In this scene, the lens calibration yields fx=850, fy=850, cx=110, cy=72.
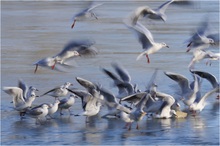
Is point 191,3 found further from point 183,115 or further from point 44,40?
point 44,40

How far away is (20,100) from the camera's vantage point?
44.3 feet

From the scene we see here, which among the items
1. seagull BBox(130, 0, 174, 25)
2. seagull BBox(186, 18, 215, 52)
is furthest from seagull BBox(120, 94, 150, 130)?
seagull BBox(186, 18, 215, 52)

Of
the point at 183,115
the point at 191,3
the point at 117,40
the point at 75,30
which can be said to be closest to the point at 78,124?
the point at 183,115

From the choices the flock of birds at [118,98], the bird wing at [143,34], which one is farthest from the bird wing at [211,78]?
the bird wing at [143,34]

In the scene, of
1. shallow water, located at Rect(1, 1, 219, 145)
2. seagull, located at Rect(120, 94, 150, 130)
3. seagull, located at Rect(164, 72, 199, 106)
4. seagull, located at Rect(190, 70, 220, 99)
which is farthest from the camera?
seagull, located at Rect(190, 70, 220, 99)

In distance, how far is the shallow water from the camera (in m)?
11.8

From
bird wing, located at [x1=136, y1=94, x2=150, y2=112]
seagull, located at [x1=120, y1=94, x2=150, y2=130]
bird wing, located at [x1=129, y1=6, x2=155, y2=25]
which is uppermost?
bird wing, located at [x1=129, y1=6, x2=155, y2=25]

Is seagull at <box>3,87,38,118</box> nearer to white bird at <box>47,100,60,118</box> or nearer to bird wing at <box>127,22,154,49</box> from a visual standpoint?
white bird at <box>47,100,60,118</box>

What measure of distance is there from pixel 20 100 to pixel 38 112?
2.98ft

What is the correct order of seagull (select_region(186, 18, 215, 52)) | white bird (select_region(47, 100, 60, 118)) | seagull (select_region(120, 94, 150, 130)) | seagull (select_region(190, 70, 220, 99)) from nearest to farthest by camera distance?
seagull (select_region(120, 94, 150, 130))
white bird (select_region(47, 100, 60, 118))
seagull (select_region(190, 70, 220, 99))
seagull (select_region(186, 18, 215, 52))

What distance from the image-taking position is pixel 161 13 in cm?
1641

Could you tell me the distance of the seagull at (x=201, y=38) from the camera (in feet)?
53.9

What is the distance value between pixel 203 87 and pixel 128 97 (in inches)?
121

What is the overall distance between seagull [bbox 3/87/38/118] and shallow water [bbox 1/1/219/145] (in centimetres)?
15
